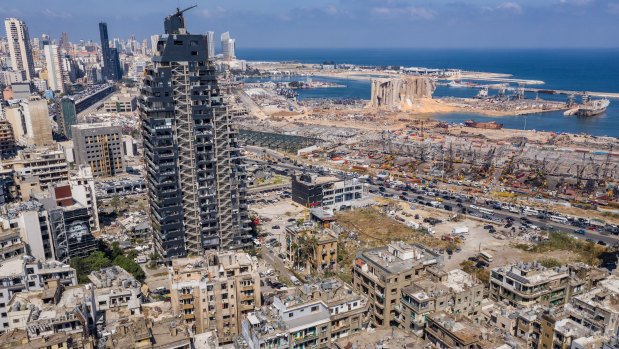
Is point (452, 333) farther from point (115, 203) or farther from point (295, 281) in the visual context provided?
point (115, 203)

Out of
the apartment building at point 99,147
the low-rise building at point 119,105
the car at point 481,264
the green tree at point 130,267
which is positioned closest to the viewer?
the green tree at point 130,267

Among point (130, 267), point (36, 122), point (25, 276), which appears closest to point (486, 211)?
→ point (130, 267)

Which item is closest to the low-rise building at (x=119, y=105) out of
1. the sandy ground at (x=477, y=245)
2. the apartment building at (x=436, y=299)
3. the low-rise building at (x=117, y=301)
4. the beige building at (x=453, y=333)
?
the sandy ground at (x=477, y=245)

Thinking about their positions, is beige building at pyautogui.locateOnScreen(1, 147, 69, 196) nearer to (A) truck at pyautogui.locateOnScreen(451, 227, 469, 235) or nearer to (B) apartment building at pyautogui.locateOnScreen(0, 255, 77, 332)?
(B) apartment building at pyautogui.locateOnScreen(0, 255, 77, 332)

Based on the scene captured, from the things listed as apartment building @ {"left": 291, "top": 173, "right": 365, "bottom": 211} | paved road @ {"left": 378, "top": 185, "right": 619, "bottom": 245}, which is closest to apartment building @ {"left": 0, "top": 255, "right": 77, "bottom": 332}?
apartment building @ {"left": 291, "top": 173, "right": 365, "bottom": 211}

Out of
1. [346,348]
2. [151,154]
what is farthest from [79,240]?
[346,348]

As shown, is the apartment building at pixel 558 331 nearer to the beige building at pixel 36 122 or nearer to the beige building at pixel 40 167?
the beige building at pixel 40 167

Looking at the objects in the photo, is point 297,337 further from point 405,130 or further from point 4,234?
point 405,130
